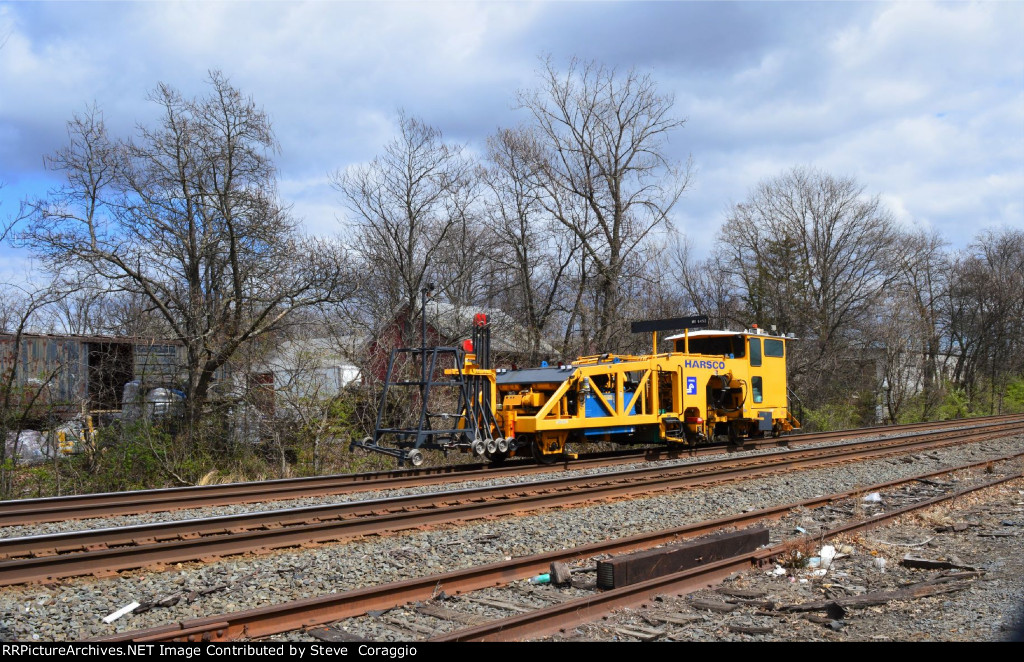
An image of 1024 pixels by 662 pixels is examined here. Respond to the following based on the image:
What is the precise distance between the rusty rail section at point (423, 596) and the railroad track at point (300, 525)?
1.94 meters

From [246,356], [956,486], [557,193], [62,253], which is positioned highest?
[557,193]

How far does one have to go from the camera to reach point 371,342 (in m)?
21.3

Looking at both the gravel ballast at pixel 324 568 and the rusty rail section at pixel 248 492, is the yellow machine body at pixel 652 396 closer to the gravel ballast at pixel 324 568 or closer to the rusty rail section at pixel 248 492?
the rusty rail section at pixel 248 492

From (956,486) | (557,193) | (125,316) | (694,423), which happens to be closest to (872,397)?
(557,193)

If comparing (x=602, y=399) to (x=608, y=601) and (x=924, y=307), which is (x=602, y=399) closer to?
(x=608, y=601)

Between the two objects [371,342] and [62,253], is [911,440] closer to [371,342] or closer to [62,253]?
[371,342]

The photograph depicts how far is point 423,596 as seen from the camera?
20.6 ft

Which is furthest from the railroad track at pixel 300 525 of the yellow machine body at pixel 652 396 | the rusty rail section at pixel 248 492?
the yellow machine body at pixel 652 396

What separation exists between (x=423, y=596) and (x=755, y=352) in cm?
1400

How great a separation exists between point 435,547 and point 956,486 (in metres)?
9.03

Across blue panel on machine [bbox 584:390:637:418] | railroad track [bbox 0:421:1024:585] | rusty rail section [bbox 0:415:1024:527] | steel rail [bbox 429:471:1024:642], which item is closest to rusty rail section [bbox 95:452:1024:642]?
steel rail [bbox 429:471:1024:642]

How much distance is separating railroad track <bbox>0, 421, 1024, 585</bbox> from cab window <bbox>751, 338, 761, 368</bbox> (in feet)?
16.4

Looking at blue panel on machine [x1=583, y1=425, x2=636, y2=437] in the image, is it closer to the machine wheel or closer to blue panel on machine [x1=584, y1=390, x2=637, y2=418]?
blue panel on machine [x1=584, y1=390, x2=637, y2=418]
